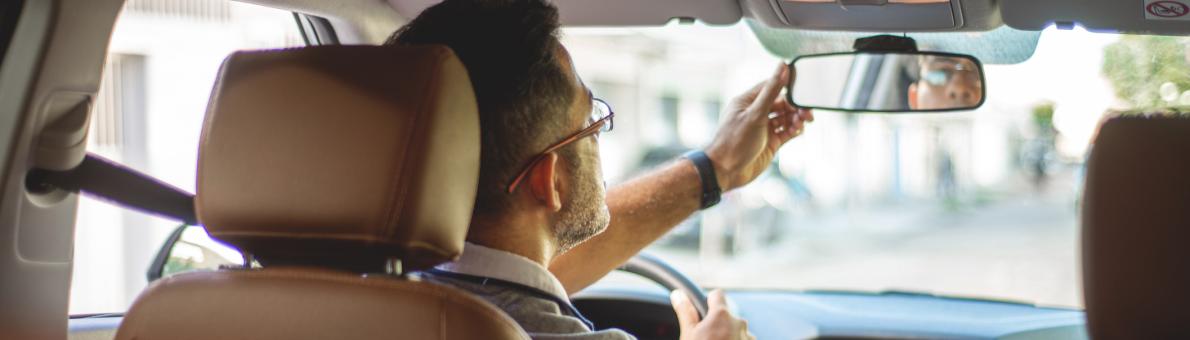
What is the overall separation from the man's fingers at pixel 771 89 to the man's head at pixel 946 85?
353 millimetres

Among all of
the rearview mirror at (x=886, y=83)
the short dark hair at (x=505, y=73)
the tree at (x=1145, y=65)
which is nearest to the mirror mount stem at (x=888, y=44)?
the rearview mirror at (x=886, y=83)

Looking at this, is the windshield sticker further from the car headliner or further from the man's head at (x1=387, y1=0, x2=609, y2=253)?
the man's head at (x1=387, y1=0, x2=609, y2=253)

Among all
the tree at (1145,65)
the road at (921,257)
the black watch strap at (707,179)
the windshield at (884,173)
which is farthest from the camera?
the road at (921,257)

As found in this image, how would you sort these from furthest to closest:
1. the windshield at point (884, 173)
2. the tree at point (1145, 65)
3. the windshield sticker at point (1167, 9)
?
the windshield at point (884, 173)
the tree at point (1145, 65)
the windshield sticker at point (1167, 9)

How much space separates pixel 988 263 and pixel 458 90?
14092mm

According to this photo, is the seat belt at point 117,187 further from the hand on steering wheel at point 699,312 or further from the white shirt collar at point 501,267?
the hand on steering wheel at point 699,312

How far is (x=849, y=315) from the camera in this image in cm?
386

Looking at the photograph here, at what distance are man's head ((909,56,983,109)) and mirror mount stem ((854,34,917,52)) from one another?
100 millimetres

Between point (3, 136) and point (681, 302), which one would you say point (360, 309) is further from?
point (681, 302)

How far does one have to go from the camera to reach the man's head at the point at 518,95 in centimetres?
203

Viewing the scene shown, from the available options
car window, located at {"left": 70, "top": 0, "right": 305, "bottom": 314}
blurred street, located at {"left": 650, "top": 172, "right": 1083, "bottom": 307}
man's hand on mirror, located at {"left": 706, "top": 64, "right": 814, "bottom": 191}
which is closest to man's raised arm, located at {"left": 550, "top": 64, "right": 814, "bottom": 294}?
man's hand on mirror, located at {"left": 706, "top": 64, "right": 814, "bottom": 191}

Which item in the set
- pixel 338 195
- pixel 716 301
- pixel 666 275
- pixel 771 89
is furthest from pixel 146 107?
pixel 338 195

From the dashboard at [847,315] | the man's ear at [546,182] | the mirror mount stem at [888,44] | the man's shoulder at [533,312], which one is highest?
the mirror mount stem at [888,44]

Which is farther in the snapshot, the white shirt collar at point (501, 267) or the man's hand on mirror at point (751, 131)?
the man's hand on mirror at point (751, 131)
